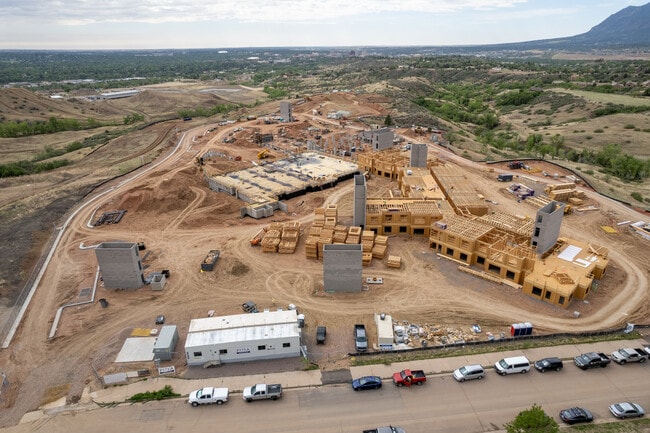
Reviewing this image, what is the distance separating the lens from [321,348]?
2397cm

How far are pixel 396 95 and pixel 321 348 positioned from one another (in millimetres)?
100498

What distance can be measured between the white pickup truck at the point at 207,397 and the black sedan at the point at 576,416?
53.6 ft

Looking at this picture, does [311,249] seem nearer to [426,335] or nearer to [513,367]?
[426,335]

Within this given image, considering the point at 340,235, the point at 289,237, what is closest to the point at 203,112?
the point at 289,237

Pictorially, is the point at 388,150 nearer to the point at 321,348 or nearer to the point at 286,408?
the point at 321,348

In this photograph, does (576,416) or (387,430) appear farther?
Result: (576,416)

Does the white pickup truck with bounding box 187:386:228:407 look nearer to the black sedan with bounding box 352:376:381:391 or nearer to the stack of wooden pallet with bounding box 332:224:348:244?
the black sedan with bounding box 352:376:381:391

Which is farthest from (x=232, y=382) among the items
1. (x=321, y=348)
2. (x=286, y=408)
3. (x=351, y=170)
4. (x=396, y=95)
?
(x=396, y=95)

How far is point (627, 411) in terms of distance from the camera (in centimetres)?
1847

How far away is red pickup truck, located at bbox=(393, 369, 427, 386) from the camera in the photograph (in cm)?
2080

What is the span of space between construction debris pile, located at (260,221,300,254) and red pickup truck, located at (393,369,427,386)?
16863 mm

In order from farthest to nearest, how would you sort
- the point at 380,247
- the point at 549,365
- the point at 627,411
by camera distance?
the point at 380,247 < the point at 549,365 < the point at 627,411

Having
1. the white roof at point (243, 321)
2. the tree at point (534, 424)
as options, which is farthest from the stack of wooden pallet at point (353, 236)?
the tree at point (534, 424)

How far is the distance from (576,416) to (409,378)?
766cm
